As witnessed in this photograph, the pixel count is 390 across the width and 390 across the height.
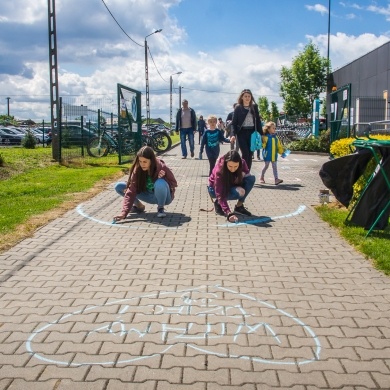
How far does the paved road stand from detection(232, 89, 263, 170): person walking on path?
4148 millimetres

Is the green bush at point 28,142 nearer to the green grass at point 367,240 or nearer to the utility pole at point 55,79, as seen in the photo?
the utility pole at point 55,79

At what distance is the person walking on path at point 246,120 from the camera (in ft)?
36.1

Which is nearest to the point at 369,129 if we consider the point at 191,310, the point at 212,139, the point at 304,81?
the point at 191,310

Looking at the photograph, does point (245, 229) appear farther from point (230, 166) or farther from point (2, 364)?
point (2, 364)

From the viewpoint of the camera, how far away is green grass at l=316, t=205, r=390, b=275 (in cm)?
537

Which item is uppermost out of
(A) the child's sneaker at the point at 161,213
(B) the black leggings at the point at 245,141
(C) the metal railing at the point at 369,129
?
(C) the metal railing at the point at 369,129

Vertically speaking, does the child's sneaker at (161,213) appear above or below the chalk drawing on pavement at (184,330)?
above

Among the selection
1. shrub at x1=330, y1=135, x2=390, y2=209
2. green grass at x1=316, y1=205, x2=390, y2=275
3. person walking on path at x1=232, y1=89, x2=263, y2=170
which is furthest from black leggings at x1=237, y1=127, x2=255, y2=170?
green grass at x1=316, y1=205, x2=390, y2=275

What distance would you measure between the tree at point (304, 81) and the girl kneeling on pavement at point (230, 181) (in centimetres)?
3612

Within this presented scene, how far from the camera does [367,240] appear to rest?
6.14 meters

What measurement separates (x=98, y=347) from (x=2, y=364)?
596mm

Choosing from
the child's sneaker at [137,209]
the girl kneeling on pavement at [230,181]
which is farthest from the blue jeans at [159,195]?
the girl kneeling on pavement at [230,181]

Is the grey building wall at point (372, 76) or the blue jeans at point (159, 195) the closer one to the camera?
the blue jeans at point (159, 195)

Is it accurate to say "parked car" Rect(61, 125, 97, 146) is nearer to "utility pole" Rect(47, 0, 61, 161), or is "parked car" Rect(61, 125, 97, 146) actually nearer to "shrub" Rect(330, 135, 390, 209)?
"utility pole" Rect(47, 0, 61, 161)
